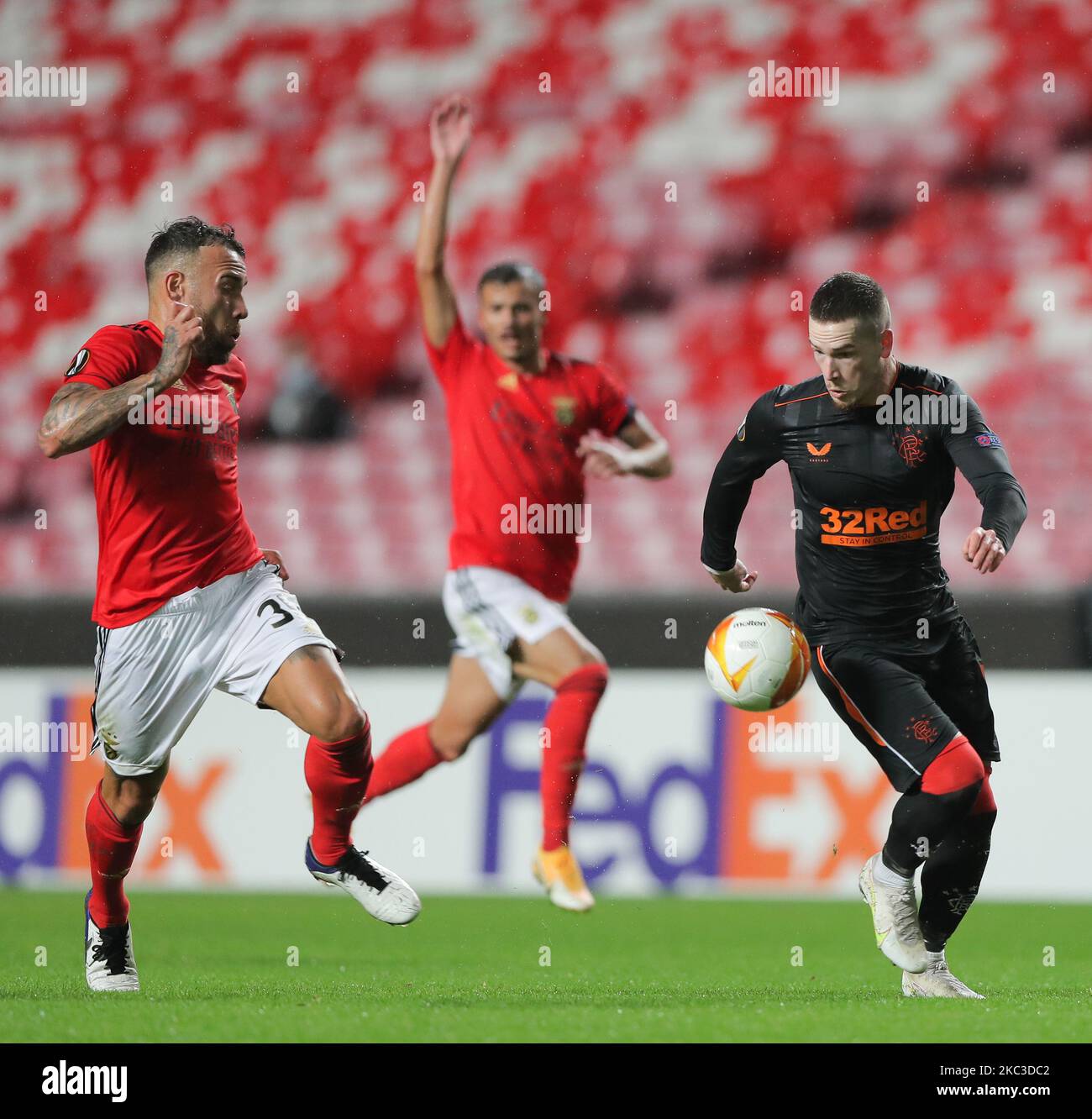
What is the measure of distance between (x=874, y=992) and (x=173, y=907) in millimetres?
3759

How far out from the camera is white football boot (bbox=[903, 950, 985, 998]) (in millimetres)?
4500

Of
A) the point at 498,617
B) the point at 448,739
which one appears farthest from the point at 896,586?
the point at 448,739

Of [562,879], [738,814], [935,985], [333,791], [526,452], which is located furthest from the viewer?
[738,814]

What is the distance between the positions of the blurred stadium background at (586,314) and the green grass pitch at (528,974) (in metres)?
0.42

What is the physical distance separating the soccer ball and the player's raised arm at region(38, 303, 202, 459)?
69.1 inches

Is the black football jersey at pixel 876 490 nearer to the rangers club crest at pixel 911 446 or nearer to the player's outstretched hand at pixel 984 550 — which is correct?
the rangers club crest at pixel 911 446

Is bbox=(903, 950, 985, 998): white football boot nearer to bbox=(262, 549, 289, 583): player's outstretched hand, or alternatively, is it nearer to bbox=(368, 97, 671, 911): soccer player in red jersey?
bbox=(368, 97, 671, 911): soccer player in red jersey

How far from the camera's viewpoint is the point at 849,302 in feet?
14.3

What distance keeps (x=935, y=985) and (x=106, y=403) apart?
2.59 m

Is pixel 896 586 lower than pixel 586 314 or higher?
lower

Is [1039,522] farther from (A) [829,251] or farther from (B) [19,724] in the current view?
(B) [19,724]

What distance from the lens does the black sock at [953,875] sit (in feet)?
15.0

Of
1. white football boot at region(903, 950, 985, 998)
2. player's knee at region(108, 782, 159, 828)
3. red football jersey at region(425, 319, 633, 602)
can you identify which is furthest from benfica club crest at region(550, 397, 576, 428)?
white football boot at region(903, 950, 985, 998)

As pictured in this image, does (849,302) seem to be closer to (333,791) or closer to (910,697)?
(910,697)
